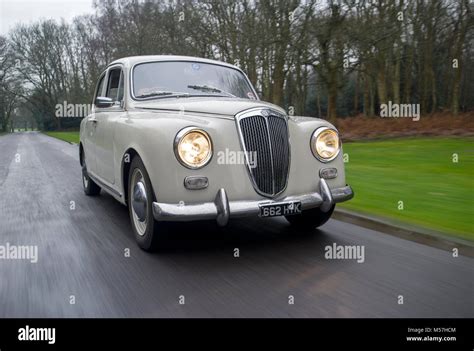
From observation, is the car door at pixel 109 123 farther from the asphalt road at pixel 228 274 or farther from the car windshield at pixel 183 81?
the asphalt road at pixel 228 274

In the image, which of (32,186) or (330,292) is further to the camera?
(32,186)

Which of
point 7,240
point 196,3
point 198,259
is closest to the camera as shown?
point 198,259

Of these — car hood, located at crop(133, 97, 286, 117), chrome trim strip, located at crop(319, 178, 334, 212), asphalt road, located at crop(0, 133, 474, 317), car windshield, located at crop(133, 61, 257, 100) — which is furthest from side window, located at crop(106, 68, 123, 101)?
chrome trim strip, located at crop(319, 178, 334, 212)

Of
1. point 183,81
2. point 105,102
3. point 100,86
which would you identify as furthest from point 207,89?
point 100,86

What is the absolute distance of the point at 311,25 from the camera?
1777 centimetres

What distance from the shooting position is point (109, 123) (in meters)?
5.43

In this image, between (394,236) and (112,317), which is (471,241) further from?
(112,317)

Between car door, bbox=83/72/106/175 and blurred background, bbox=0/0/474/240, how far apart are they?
3.70 m

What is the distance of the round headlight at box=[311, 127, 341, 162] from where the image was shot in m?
4.40

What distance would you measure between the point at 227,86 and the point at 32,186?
5.09m

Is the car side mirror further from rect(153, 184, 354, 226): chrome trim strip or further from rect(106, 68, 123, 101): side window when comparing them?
Result: rect(153, 184, 354, 226): chrome trim strip

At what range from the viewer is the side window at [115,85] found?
5.60 meters
